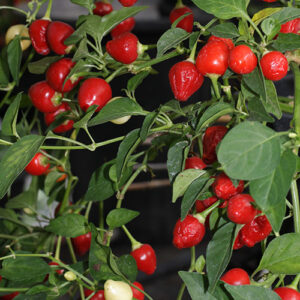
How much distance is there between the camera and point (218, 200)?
357 mm

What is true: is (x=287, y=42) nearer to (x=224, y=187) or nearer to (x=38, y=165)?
(x=224, y=187)

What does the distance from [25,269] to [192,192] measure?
0.71ft

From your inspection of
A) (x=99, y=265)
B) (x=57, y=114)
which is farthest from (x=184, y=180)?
(x=57, y=114)

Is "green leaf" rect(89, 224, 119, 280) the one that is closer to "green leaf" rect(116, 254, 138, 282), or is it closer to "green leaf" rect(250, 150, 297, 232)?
"green leaf" rect(116, 254, 138, 282)

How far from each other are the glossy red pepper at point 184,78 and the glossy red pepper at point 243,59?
0.19 ft

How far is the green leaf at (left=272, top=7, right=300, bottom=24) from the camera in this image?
32 cm

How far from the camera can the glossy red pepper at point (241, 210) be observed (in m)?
0.30

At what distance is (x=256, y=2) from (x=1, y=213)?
0.44 metres

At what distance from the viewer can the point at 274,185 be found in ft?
0.85

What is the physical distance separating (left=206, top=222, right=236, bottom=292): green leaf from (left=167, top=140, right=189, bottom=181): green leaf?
0.20 feet

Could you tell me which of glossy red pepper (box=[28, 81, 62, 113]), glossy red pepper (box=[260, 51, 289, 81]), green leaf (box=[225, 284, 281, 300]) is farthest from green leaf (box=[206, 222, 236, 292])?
glossy red pepper (box=[28, 81, 62, 113])

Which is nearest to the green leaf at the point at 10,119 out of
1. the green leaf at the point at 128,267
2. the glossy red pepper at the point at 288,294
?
the green leaf at the point at 128,267

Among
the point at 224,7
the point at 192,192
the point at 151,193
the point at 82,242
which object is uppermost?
the point at 224,7

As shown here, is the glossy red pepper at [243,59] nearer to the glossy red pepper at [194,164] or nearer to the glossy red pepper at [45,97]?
the glossy red pepper at [194,164]
